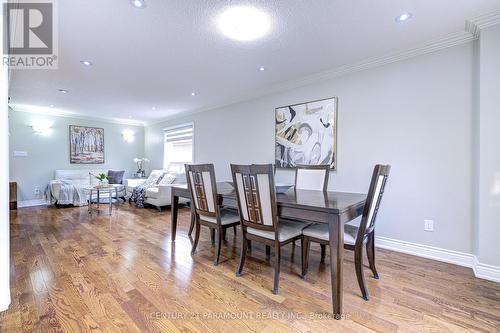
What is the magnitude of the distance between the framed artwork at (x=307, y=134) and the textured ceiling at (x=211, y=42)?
0.49 m

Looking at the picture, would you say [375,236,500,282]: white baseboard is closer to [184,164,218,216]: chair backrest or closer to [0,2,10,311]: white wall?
[184,164,218,216]: chair backrest

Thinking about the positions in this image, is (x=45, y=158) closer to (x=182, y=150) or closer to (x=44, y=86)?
(x=44, y=86)

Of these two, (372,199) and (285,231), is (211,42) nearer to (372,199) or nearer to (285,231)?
(285,231)

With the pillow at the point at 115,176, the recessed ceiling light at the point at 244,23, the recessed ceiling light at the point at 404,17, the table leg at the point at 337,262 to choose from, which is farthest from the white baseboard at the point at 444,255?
the pillow at the point at 115,176

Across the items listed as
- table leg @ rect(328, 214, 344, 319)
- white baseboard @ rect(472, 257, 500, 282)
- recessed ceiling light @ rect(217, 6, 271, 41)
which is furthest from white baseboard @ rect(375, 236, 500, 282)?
recessed ceiling light @ rect(217, 6, 271, 41)

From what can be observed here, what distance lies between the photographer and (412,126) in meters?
2.60

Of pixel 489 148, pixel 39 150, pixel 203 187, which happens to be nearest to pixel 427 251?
pixel 489 148

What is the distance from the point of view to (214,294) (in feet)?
5.99

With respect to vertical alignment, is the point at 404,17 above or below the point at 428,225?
above

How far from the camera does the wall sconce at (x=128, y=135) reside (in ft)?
23.1

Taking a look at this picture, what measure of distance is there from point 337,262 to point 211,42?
7.79ft

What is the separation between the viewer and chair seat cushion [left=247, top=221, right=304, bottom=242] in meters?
1.94

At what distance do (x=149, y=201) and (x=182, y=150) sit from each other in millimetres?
1638

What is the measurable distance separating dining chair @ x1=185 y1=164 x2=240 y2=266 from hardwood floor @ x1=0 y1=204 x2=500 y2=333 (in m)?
0.37
